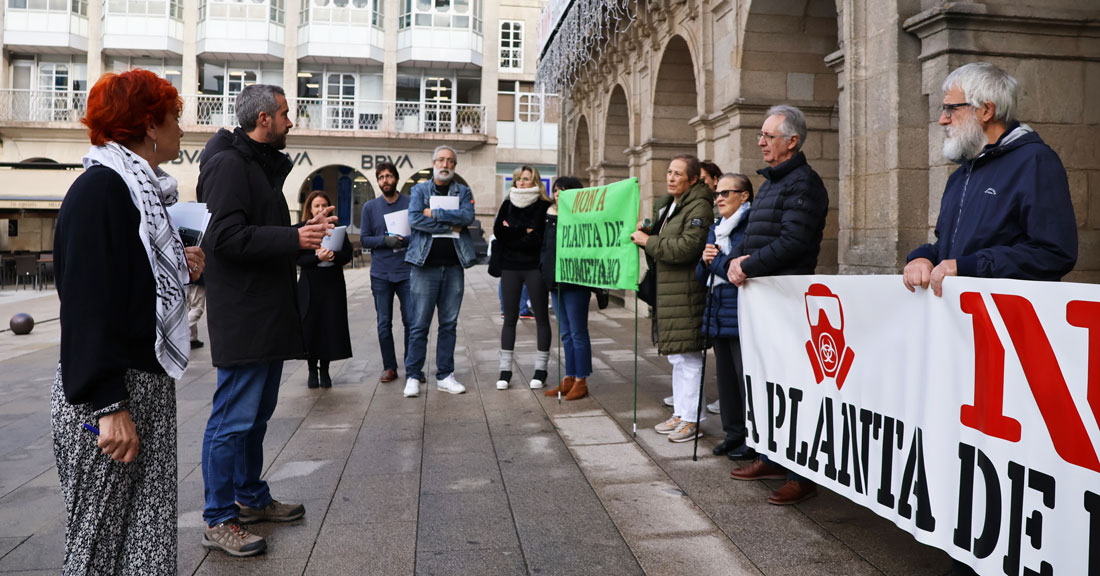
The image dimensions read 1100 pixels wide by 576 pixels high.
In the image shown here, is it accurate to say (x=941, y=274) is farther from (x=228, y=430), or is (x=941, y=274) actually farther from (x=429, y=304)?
→ (x=429, y=304)

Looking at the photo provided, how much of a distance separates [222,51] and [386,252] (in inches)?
1232

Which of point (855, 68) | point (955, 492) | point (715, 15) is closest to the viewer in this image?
point (955, 492)

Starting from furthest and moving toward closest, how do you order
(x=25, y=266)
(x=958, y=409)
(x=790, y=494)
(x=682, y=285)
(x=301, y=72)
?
(x=301, y=72), (x=25, y=266), (x=682, y=285), (x=790, y=494), (x=958, y=409)

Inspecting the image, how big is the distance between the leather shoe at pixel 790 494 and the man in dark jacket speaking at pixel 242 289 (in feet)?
7.97

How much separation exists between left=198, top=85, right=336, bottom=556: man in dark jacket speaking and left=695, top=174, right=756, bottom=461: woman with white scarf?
7.80 ft

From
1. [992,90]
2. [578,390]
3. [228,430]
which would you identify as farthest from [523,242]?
[992,90]

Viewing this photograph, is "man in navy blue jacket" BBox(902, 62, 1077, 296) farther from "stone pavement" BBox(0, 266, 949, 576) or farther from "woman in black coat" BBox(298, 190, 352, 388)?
"woman in black coat" BBox(298, 190, 352, 388)

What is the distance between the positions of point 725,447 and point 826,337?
1555mm

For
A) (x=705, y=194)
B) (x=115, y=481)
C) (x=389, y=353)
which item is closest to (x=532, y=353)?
(x=389, y=353)

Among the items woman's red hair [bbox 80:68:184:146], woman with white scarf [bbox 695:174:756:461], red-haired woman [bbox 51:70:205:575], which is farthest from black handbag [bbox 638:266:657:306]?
woman's red hair [bbox 80:68:184:146]

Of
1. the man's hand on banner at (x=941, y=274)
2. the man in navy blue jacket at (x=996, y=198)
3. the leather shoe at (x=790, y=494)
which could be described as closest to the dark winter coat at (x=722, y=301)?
the leather shoe at (x=790, y=494)

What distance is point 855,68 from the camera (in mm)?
6797

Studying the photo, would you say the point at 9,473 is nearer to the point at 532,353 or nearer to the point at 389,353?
the point at 389,353

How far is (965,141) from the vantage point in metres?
3.31
